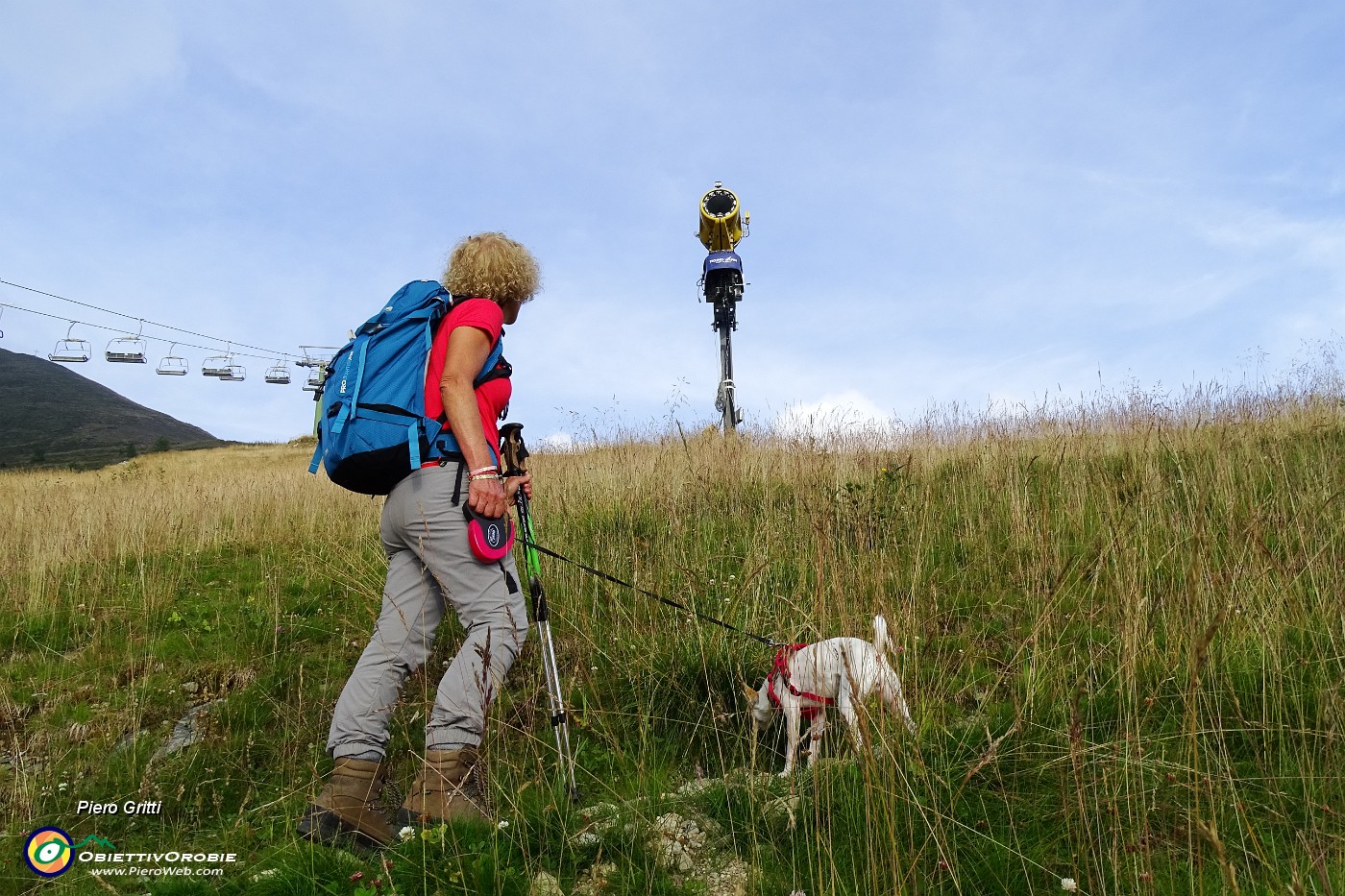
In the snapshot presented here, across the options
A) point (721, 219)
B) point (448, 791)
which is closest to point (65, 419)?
point (721, 219)

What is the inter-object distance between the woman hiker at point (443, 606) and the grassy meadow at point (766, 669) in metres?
0.16

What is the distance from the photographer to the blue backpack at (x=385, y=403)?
91.7 inches

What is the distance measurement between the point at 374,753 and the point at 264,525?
5748 mm

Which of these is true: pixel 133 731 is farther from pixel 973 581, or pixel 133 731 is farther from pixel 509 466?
pixel 973 581

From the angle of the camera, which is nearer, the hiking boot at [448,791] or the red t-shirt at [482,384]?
the hiking boot at [448,791]

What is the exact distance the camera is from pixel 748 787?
1.99m

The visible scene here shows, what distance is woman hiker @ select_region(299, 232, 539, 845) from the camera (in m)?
2.21

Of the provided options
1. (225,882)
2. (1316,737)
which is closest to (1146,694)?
(1316,737)

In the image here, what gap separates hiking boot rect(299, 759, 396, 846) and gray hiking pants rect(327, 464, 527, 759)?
6 centimetres

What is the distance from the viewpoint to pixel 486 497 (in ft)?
7.68

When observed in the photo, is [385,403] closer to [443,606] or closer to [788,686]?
[443,606]
